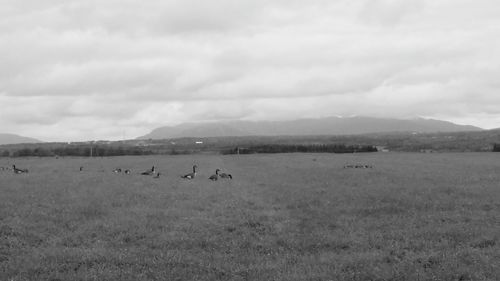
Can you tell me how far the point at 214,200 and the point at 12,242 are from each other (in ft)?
45.4

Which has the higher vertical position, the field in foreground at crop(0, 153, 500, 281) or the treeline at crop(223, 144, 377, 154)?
the treeline at crop(223, 144, 377, 154)

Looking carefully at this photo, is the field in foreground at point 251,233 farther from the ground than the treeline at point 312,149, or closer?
closer

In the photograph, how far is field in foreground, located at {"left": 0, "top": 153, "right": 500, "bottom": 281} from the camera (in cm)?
1444

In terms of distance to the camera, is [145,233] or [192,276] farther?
[145,233]

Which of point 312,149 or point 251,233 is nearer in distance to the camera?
point 251,233

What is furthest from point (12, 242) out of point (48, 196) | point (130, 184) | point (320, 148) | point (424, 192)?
point (320, 148)

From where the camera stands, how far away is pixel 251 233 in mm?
20094

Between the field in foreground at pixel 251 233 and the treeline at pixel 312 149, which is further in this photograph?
the treeline at pixel 312 149

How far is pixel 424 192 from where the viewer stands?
3066 cm

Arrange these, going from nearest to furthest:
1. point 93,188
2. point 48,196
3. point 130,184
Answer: point 48,196
point 93,188
point 130,184

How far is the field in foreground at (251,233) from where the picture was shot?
14.4 m

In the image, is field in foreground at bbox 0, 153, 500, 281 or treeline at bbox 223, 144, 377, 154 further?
treeline at bbox 223, 144, 377, 154

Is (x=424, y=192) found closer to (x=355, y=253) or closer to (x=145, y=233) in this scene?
(x=355, y=253)

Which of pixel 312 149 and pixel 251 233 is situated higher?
pixel 312 149
